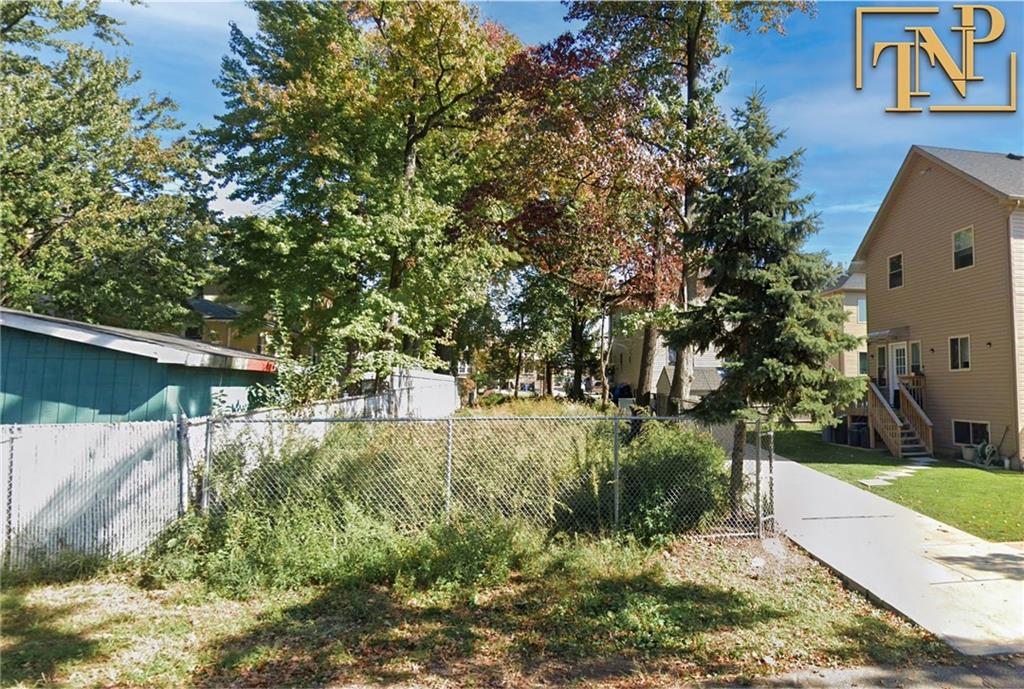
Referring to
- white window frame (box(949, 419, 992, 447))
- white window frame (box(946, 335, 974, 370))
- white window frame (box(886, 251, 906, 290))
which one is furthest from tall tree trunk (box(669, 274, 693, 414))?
white window frame (box(886, 251, 906, 290))

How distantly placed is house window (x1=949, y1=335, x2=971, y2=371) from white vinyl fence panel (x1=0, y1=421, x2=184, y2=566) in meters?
17.0

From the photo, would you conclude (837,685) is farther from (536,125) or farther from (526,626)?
(536,125)

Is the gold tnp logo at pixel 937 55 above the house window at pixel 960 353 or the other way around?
above

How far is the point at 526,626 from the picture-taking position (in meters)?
4.14

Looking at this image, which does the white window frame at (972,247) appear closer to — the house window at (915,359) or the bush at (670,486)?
the house window at (915,359)

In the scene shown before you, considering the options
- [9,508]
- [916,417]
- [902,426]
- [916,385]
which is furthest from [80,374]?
[916,385]

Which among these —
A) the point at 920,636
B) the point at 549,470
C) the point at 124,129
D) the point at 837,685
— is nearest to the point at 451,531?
the point at 549,470

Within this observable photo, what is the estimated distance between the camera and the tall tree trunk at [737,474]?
20.4 ft

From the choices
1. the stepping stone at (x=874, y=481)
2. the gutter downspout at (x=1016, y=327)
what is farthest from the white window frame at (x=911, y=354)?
the stepping stone at (x=874, y=481)

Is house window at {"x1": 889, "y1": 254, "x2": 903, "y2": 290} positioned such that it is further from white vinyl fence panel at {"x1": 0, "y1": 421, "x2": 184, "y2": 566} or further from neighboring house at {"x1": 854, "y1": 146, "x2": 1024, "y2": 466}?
white vinyl fence panel at {"x1": 0, "y1": 421, "x2": 184, "y2": 566}

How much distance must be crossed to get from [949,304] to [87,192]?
2397 centimetres

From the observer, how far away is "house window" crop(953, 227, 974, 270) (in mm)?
13078

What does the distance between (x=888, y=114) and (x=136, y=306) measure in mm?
18235

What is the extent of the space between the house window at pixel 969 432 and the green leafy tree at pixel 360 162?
1261cm
